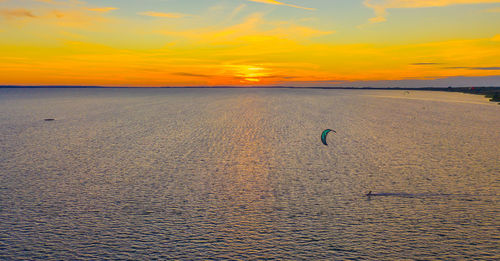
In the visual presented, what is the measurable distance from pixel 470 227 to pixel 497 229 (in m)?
0.31

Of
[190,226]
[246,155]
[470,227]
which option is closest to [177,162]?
[246,155]

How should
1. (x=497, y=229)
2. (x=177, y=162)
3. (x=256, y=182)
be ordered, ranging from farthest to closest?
1. (x=177, y=162)
2. (x=256, y=182)
3. (x=497, y=229)

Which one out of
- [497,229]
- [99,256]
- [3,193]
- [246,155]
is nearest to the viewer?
[99,256]

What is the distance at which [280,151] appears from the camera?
506 inches

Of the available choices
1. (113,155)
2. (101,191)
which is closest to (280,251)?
(101,191)

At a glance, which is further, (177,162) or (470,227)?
(177,162)

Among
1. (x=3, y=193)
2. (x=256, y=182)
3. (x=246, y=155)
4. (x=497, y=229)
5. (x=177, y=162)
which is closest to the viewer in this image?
(x=497, y=229)

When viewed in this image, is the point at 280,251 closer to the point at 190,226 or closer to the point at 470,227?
the point at 190,226

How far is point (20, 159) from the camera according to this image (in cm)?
1166

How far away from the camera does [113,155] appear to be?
12281 millimetres

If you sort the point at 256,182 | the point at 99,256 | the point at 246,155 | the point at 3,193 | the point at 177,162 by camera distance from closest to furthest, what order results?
the point at 99,256 → the point at 3,193 → the point at 256,182 → the point at 177,162 → the point at 246,155

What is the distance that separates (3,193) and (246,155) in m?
6.26

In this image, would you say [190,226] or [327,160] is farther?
[327,160]

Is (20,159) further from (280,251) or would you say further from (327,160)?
(280,251)
